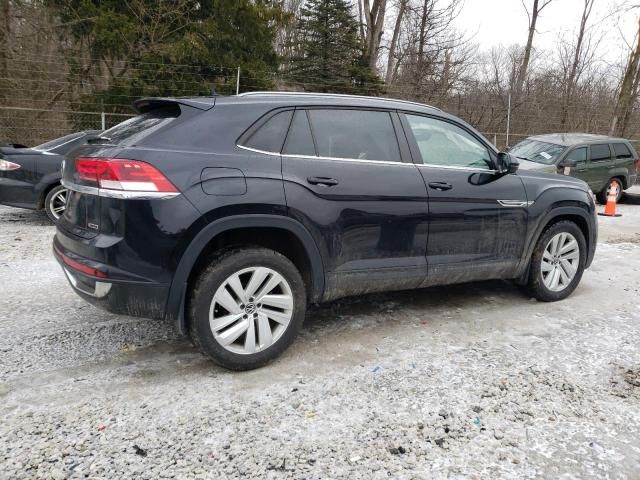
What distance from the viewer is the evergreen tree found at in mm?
20203

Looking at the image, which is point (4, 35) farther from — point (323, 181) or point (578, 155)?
point (578, 155)

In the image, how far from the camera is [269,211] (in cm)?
305

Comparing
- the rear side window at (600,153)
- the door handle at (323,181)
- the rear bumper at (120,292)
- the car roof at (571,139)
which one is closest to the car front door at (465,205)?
the door handle at (323,181)

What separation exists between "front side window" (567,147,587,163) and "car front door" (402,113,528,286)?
808 cm

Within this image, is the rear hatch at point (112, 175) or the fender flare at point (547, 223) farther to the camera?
the fender flare at point (547, 223)

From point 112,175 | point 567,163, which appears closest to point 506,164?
point 112,175

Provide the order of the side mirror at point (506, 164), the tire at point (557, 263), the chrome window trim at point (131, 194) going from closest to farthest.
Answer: the chrome window trim at point (131, 194), the side mirror at point (506, 164), the tire at point (557, 263)

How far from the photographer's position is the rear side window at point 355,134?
340 centimetres

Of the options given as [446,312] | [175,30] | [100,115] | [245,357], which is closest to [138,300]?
[245,357]

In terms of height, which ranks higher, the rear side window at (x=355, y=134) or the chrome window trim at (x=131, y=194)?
the rear side window at (x=355, y=134)

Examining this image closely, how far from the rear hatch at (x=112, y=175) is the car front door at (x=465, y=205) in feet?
5.77

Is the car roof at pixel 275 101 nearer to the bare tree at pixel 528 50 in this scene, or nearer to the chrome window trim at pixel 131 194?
the chrome window trim at pixel 131 194

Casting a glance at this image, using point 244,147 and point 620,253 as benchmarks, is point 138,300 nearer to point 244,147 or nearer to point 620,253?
point 244,147

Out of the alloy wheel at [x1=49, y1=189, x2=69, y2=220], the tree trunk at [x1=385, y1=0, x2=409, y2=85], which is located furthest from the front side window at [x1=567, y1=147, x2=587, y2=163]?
the tree trunk at [x1=385, y1=0, x2=409, y2=85]
